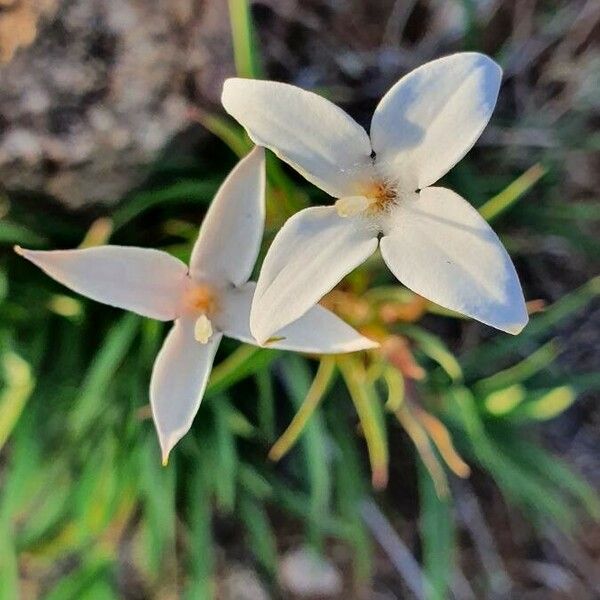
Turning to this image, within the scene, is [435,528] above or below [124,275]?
below

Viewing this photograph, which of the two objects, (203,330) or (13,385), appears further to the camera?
(13,385)

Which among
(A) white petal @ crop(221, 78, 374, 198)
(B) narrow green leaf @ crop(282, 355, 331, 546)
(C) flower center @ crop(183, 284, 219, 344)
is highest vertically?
(A) white petal @ crop(221, 78, 374, 198)

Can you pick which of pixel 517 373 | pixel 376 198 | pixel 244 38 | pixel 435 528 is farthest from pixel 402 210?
pixel 435 528

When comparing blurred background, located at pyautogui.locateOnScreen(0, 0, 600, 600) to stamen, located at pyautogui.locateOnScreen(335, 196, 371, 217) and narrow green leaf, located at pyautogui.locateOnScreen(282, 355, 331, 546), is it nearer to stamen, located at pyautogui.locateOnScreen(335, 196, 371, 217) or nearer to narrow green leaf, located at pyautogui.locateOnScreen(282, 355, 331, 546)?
narrow green leaf, located at pyautogui.locateOnScreen(282, 355, 331, 546)

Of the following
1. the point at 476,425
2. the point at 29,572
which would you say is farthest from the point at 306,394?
the point at 29,572

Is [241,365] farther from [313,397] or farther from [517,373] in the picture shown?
[517,373]

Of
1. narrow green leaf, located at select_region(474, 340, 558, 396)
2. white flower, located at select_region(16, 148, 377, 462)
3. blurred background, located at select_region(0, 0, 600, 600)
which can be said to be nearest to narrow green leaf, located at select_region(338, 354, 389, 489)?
blurred background, located at select_region(0, 0, 600, 600)

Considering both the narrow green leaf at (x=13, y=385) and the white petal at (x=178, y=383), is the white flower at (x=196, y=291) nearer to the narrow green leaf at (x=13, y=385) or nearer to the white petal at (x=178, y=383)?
the white petal at (x=178, y=383)
